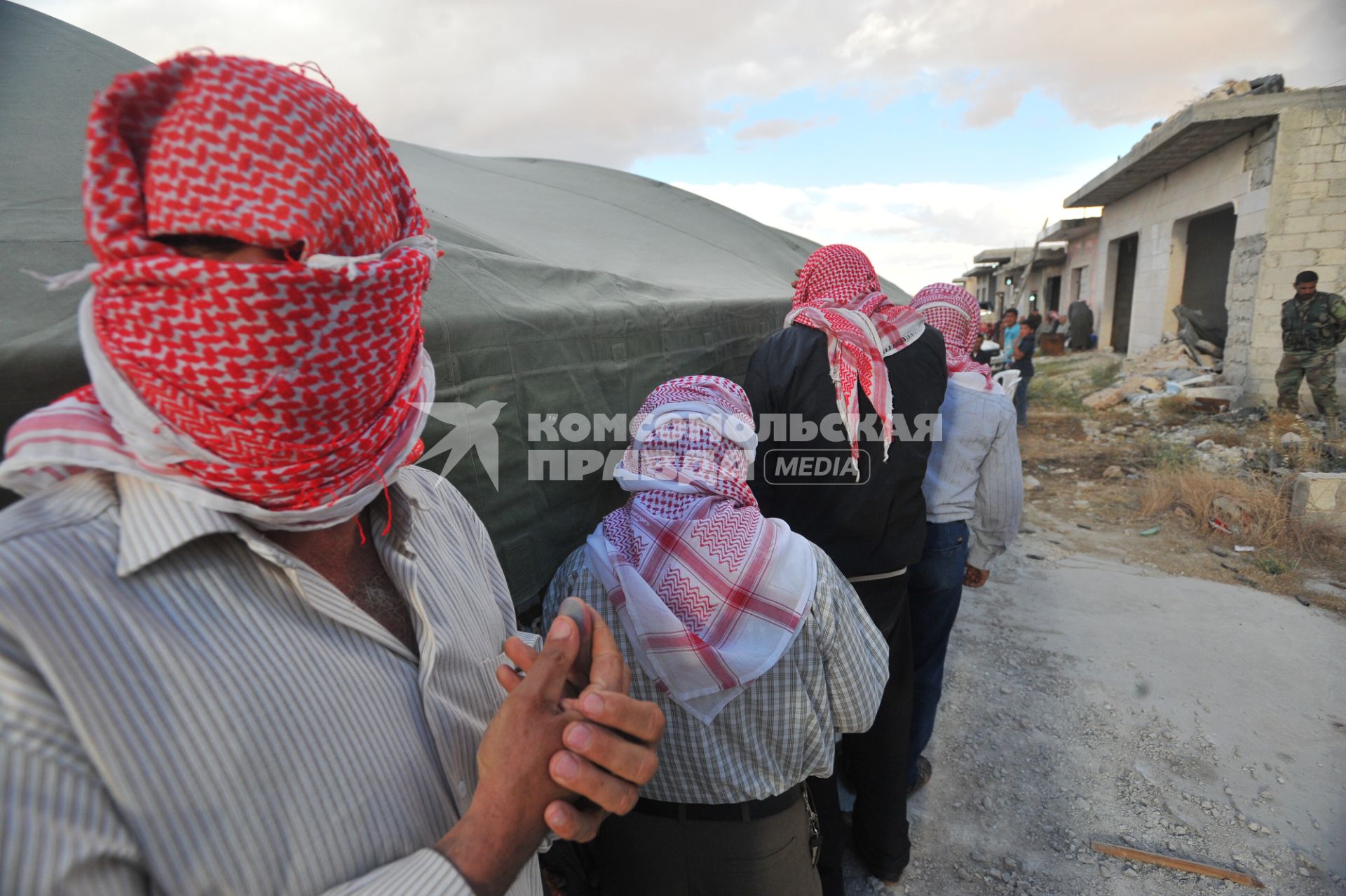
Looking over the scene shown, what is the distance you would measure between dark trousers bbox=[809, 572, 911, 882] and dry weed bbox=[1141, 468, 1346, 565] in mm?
4142

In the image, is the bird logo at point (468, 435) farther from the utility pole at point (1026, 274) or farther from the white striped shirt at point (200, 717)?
the utility pole at point (1026, 274)

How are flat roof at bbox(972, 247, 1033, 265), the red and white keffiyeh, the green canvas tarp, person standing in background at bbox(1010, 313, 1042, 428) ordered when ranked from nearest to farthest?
the green canvas tarp
the red and white keffiyeh
person standing in background at bbox(1010, 313, 1042, 428)
flat roof at bbox(972, 247, 1033, 265)

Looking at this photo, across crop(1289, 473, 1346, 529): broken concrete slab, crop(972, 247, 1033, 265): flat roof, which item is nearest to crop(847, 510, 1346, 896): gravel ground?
crop(1289, 473, 1346, 529): broken concrete slab

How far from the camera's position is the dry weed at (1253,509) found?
15.4 ft

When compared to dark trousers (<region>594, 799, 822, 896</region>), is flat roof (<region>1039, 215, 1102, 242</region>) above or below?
above

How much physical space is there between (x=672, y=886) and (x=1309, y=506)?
5804mm

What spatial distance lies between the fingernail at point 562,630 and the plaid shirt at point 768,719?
2.25ft

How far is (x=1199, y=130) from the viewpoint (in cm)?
786

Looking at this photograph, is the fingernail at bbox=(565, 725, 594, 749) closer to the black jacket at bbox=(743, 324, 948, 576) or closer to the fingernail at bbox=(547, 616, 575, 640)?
the fingernail at bbox=(547, 616, 575, 640)

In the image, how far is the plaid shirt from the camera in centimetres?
148

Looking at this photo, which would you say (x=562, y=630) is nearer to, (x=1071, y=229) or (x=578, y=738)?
(x=578, y=738)

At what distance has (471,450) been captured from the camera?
161 centimetres

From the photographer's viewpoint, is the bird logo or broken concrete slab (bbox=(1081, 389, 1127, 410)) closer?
the bird logo

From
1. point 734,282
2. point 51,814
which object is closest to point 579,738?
point 51,814
